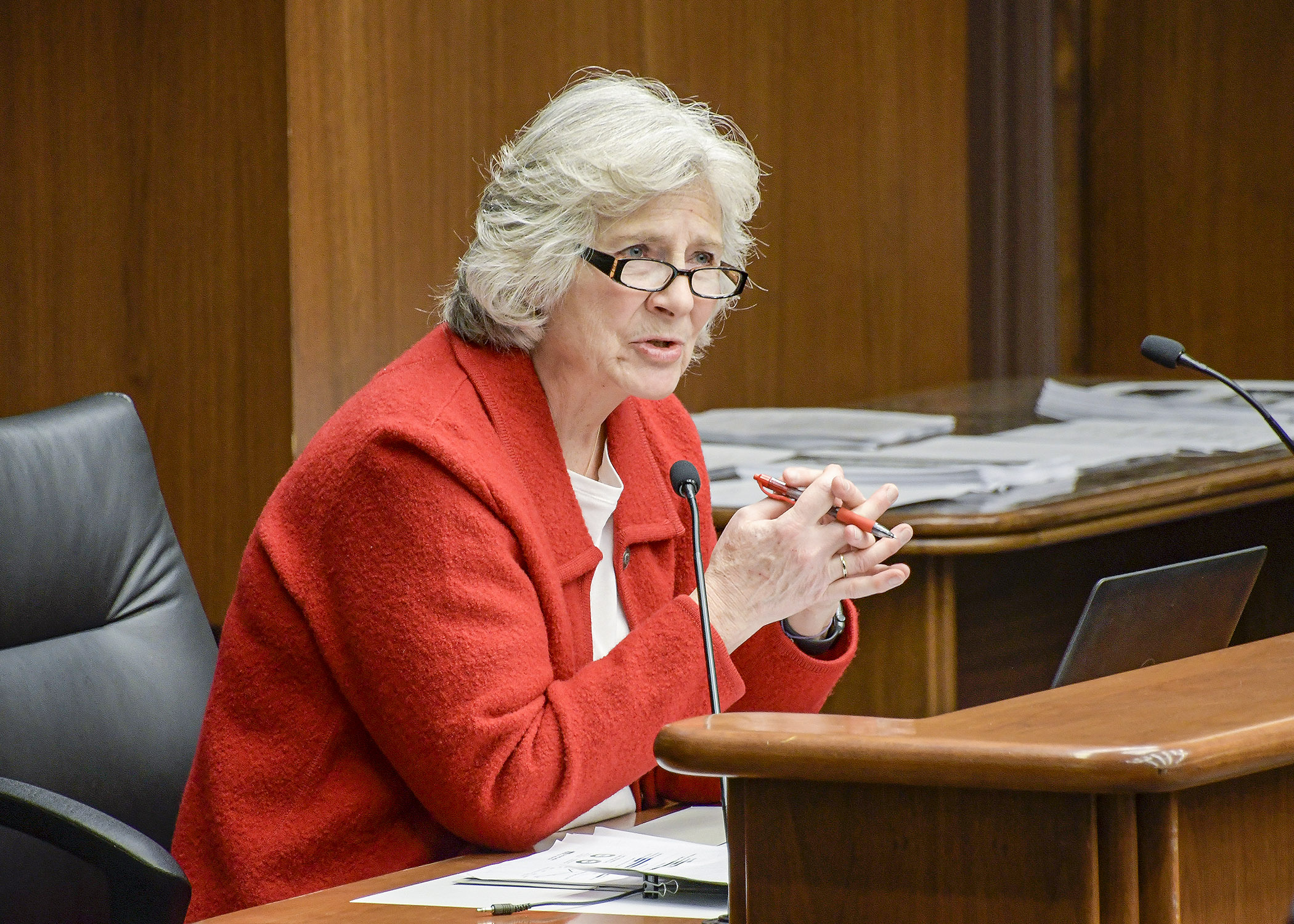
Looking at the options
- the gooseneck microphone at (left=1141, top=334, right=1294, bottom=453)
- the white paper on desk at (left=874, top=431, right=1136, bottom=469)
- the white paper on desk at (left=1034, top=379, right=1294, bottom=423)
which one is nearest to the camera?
the gooseneck microphone at (left=1141, top=334, right=1294, bottom=453)

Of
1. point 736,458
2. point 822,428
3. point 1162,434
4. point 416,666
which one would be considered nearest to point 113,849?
point 416,666

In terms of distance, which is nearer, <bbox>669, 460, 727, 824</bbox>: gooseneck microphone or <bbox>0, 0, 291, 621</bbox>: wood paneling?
<bbox>669, 460, 727, 824</bbox>: gooseneck microphone

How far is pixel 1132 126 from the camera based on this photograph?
4691mm

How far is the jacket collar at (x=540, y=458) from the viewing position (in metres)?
1.43

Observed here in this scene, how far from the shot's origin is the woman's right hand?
1.40m

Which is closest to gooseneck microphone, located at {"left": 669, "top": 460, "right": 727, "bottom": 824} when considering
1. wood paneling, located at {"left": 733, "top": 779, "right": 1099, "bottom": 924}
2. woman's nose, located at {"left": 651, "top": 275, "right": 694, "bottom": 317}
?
woman's nose, located at {"left": 651, "top": 275, "right": 694, "bottom": 317}

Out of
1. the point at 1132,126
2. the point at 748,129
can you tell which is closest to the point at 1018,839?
the point at 748,129

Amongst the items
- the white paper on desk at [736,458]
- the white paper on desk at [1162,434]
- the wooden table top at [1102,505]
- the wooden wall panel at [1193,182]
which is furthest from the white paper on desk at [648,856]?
the wooden wall panel at [1193,182]

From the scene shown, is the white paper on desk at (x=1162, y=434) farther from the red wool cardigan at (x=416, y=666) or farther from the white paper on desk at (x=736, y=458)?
the red wool cardigan at (x=416, y=666)

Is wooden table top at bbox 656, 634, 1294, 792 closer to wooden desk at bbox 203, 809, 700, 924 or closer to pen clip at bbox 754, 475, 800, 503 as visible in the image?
wooden desk at bbox 203, 809, 700, 924

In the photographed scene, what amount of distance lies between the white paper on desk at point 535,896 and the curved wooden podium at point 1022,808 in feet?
0.92

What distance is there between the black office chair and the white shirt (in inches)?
17.0

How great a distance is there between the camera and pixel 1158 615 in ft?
4.38

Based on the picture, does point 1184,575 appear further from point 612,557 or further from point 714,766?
point 714,766
